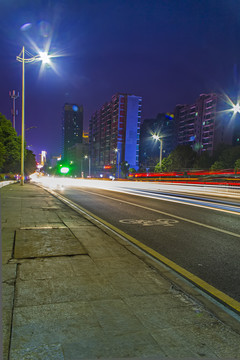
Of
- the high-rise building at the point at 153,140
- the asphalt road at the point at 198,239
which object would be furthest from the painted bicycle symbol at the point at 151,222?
the high-rise building at the point at 153,140

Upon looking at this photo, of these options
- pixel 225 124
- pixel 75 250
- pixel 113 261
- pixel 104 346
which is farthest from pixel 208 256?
pixel 225 124

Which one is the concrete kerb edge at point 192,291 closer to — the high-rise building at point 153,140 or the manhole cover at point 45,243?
the manhole cover at point 45,243

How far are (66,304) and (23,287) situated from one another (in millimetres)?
772

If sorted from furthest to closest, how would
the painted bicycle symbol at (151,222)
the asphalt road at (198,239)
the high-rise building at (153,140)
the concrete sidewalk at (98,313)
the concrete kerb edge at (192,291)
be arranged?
the high-rise building at (153,140)
the painted bicycle symbol at (151,222)
the asphalt road at (198,239)
the concrete kerb edge at (192,291)
the concrete sidewalk at (98,313)

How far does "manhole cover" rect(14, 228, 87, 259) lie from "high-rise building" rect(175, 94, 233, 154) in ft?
297

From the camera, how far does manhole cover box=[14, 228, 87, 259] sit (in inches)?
192

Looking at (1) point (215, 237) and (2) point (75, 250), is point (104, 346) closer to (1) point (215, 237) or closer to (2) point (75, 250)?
(2) point (75, 250)

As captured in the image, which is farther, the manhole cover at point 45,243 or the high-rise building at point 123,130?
the high-rise building at point 123,130

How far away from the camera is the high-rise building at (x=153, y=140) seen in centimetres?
14352

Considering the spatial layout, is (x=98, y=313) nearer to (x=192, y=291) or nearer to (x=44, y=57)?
(x=192, y=291)

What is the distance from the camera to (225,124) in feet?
314

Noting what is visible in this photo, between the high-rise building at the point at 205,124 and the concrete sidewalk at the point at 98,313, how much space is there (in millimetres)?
92112

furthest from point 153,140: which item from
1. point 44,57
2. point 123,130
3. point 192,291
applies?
point 192,291

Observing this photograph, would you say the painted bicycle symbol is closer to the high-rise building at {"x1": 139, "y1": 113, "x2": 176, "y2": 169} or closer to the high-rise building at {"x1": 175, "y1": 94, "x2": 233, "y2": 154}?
the high-rise building at {"x1": 175, "y1": 94, "x2": 233, "y2": 154}
